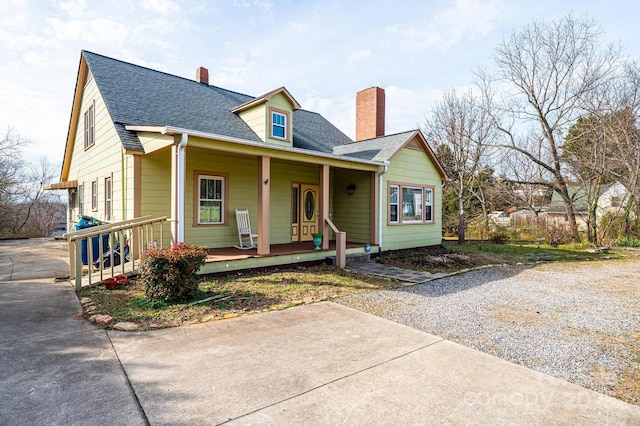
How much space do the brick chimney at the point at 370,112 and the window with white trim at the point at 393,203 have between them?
3768 millimetres

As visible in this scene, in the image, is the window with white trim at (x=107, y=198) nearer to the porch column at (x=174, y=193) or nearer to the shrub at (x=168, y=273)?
the porch column at (x=174, y=193)

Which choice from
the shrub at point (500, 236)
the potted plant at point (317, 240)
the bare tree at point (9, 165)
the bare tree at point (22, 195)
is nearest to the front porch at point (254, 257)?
the potted plant at point (317, 240)

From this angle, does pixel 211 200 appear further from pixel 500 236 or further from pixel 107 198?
pixel 500 236

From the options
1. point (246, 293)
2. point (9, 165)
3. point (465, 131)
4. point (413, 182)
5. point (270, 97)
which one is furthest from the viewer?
point (9, 165)

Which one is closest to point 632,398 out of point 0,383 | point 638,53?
point 0,383

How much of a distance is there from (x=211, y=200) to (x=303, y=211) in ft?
10.6

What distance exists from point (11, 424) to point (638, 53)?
22662mm

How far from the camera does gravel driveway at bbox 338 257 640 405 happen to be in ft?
11.3

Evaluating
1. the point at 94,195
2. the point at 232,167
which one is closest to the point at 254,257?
the point at 232,167

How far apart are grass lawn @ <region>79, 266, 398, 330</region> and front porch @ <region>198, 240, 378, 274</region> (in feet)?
0.94

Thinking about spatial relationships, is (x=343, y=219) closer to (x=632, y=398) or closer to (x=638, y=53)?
(x=632, y=398)

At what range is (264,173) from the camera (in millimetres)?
7902

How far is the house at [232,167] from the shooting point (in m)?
7.88

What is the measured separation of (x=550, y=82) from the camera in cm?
1692
